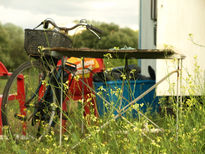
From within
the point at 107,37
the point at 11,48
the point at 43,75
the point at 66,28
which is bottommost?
the point at 43,75

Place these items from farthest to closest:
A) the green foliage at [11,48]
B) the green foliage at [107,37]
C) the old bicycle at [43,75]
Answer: the green foliage at [11,48], the green foliage at [107,37], the old bicycle at [43,75]

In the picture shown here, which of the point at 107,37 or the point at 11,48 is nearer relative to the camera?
the point at 107,37

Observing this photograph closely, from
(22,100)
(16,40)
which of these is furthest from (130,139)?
(16,40)

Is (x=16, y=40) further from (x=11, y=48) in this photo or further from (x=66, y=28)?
(x=66, y=28)

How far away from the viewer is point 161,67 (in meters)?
4.11


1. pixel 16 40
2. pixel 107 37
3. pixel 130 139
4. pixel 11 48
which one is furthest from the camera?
pixel 16 40

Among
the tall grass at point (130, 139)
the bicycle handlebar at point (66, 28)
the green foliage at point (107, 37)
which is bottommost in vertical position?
the tall grass at point (130, 139)

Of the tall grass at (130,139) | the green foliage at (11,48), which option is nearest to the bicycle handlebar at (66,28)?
the tall grass at (130,139)

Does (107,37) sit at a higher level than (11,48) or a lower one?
higher

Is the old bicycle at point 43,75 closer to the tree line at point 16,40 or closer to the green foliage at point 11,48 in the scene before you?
the tree line at point 16,40

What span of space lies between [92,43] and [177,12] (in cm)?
981

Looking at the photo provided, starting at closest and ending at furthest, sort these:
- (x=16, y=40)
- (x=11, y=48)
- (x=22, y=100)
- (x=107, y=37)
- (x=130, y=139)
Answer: (x=130, y=139) < (x=22, y=100) < (x=107, y=37) < (x=11, y=48) < (x=16, y=40)

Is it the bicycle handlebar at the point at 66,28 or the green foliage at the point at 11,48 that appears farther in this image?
the green foliage at the point at 11,48

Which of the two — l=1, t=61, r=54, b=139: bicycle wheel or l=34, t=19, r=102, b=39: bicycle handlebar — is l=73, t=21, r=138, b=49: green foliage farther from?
l=34, t=19, r=102, b=39: bicycle handlebar
